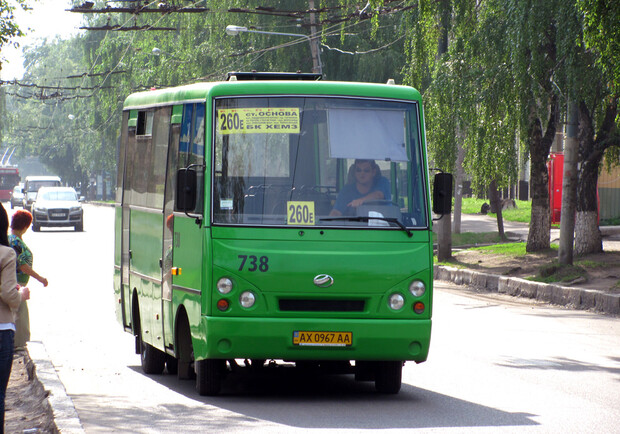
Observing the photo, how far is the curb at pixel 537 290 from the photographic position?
1827 centimetres

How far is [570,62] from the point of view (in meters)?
20.0

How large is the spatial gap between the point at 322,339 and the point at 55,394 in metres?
2.03

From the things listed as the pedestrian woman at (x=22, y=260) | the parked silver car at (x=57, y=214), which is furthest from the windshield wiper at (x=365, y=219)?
the parked silver car at (x=57, y=214)

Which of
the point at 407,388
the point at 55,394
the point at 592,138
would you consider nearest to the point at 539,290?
the point at 592,138

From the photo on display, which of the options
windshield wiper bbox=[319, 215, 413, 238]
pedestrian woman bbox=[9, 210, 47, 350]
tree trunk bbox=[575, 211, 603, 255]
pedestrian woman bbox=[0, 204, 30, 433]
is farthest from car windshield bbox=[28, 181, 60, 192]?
pedestrian woman bbox=[0, 204, 30, 433]

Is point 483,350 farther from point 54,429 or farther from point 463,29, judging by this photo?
point 463,29

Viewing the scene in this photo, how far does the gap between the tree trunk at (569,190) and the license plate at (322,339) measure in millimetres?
12996

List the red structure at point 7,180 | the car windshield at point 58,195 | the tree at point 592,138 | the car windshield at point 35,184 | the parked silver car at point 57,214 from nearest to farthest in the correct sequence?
the tree at point 592,138
the parked silver car at point 57,214
the car windshield at point 58,195
the car windshield at point 35,184
the red structure at point 7,180

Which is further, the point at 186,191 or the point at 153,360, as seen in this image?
the point at 153,360

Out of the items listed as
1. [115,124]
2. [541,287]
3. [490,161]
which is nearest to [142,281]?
[541,287]

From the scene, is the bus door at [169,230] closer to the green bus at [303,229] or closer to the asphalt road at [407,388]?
the green bus at [303,229]

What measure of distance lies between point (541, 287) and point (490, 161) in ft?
13.0

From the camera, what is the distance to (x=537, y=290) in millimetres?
20422

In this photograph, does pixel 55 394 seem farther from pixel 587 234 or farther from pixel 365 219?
pixel 587 234
